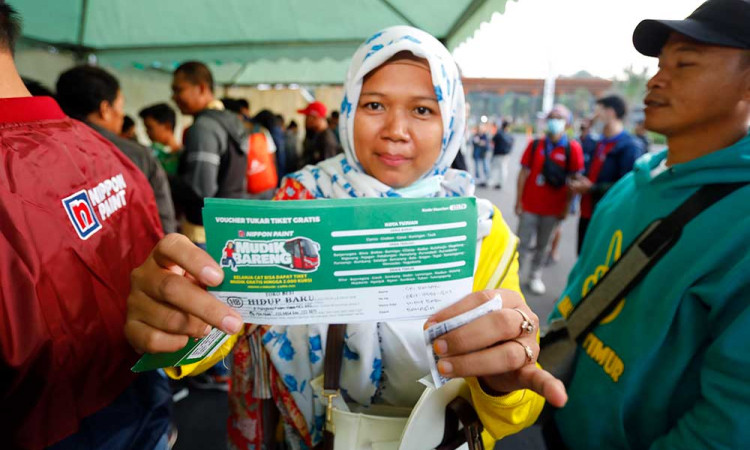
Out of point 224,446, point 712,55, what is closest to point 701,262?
point 712,55

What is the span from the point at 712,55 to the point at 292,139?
6.18 meters

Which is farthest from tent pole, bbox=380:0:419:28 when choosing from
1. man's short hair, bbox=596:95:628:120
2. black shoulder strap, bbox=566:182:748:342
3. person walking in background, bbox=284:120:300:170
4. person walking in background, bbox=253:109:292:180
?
person walking in background, bbox=284:120:300:170

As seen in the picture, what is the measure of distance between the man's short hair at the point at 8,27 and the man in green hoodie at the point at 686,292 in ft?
4.23

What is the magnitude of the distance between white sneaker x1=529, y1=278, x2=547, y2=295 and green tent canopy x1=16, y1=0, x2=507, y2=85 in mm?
2579

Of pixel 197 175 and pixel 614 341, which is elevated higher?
pixel 197 175

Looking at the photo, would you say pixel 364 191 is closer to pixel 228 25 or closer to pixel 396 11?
pixel 396 11

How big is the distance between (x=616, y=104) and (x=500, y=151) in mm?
5252

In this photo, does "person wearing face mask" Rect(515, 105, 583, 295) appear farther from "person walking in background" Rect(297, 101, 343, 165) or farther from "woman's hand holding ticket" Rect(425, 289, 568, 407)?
"woman's hand holding ticket" Rect(425, 289, 568, 407)

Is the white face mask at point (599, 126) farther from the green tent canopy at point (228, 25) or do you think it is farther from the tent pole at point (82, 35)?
the tent pole at point (82, 35)

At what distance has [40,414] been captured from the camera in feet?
2.35

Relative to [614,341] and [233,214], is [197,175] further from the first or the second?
[614,341]

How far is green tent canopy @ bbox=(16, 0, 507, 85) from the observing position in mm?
3143

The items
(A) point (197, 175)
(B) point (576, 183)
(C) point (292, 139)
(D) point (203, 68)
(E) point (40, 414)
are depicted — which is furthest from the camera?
(C) point (292, 139)

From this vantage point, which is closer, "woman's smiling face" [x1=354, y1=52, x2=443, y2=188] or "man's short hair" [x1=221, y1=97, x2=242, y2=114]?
"woman's smiling face" [x1=354, y1=52, x2=443, y2=188]
